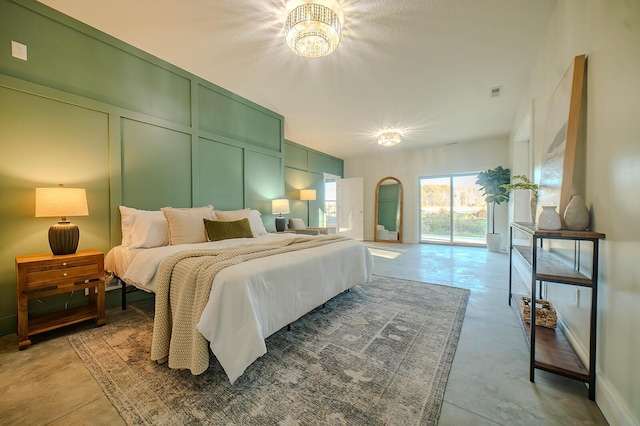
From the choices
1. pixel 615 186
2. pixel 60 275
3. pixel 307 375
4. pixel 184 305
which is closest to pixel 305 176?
pixel 60 275

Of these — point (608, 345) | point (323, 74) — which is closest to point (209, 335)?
point (608, 345)

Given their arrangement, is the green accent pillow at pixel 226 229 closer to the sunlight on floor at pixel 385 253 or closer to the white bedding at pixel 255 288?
the white bedding at pixel 255 288

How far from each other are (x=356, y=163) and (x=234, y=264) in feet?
22.7

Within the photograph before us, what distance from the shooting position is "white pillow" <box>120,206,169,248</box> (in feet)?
8.10

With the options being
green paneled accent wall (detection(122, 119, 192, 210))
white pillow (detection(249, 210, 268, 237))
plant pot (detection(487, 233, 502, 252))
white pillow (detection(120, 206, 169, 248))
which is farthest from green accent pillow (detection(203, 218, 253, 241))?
plant pot (detection(487, 233, 502, 252))

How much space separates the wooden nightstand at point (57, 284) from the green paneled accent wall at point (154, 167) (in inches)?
34.3

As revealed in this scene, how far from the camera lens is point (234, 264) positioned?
1.67 meters

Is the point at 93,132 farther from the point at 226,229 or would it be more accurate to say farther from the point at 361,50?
the point at 361,50

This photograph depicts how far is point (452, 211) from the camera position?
Result: 6773 millimetres

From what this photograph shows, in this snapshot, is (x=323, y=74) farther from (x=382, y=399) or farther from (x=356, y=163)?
(x=356, y=163)

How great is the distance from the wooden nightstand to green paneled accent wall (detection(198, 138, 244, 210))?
5.01 ft

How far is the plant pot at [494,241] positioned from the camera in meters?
5.67

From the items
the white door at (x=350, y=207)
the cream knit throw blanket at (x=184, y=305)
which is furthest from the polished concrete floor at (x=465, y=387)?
the white door at (x=350, y=207)

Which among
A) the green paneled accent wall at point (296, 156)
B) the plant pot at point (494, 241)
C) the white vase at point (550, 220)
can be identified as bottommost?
the plant pot at point (494, 241)
